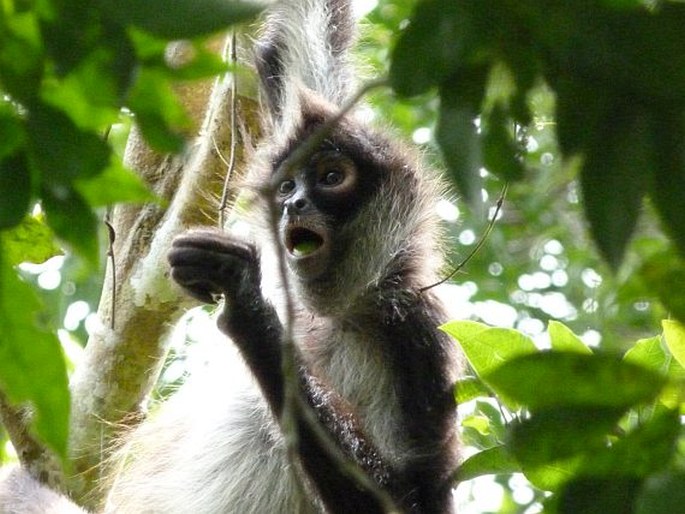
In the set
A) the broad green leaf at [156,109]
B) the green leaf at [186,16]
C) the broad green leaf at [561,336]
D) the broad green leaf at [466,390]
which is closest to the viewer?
the green leaf at [186,16]

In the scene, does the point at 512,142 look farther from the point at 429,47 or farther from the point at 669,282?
the point at 669,282

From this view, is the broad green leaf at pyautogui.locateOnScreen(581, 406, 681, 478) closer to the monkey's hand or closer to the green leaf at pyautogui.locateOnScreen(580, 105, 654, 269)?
the green leaf at pyautogui.locateOnScreen(580, 105, 654, 269)

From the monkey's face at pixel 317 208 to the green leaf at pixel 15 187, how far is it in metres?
3.27

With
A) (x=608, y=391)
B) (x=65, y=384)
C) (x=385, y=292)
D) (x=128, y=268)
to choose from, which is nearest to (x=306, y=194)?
(x=385, y=292)

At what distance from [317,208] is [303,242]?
0.55 feet

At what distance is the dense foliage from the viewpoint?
154 cm

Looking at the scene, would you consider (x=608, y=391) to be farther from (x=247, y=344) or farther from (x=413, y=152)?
(x=413, y=152)

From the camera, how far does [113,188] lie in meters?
1.88

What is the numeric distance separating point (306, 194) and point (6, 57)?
3.48 metres

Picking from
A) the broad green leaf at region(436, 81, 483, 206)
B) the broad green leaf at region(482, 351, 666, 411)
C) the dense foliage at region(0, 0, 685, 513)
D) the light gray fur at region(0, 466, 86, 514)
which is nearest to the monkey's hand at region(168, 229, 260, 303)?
the light gray fur at region(0, 466, 86, 514)

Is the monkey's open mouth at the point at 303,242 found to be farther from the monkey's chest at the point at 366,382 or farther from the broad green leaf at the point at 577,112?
the broad green leaf at the point at 577,112

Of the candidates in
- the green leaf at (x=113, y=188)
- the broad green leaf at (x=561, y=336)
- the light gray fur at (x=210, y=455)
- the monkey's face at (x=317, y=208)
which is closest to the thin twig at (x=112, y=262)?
the light gray fur at (x=210, y=455)

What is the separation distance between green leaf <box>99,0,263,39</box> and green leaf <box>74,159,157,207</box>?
31 centimetres

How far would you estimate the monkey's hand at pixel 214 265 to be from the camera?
432 centimetres
